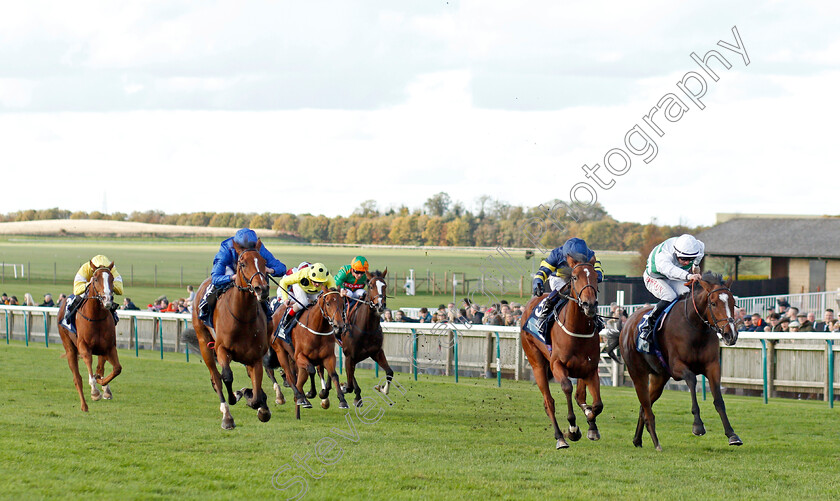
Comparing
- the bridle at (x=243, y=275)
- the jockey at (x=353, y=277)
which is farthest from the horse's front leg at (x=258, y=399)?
the jockey at (x=353, y=277)

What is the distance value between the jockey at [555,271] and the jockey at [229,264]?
2237 mm

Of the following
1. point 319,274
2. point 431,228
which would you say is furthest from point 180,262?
point 319,274

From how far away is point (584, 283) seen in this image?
23.3 ft

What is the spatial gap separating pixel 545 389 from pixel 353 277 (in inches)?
149

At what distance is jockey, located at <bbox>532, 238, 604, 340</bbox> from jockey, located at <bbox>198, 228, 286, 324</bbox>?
7.34ft

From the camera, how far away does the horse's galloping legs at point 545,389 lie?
7.40 m

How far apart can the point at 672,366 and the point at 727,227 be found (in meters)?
28.7

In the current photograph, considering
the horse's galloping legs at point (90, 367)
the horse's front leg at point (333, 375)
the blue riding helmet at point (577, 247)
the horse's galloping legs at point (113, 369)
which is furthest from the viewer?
the horse's galloping legs at point (113, 369)

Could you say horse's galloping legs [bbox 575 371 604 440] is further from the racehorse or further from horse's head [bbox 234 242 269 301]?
the racehorse

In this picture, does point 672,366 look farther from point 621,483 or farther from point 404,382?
point 404,382

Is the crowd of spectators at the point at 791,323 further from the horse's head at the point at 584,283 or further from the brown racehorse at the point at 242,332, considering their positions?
the brown racehorse at the point at 242,332

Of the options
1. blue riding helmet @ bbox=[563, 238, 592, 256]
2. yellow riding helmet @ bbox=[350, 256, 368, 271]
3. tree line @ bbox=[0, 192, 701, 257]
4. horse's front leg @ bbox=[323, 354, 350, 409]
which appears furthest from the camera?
tree line @ bbox=[0, 192, 701, 257]

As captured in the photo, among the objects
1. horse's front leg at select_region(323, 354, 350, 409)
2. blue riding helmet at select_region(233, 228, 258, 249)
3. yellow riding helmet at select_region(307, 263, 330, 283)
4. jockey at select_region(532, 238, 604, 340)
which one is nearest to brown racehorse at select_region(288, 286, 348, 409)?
horse's front leg at select_region(323, 354, 350, 409)

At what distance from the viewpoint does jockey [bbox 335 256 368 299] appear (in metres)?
10.9
